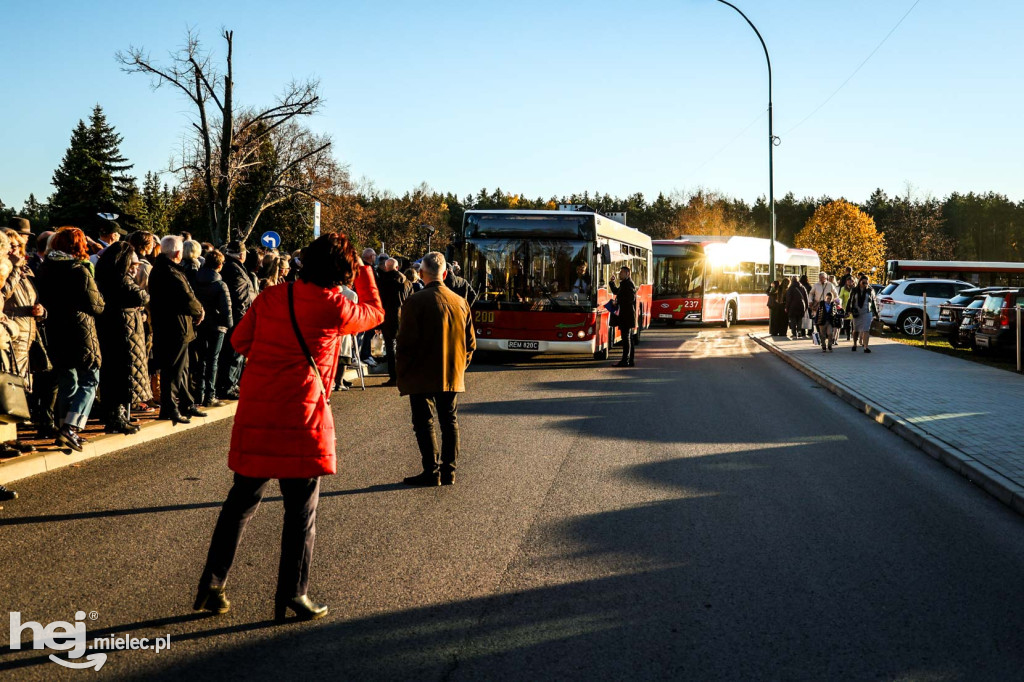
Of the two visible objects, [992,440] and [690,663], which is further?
[992,440]

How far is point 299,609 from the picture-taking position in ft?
14.8

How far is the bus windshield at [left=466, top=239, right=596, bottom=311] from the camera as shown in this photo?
742 inches

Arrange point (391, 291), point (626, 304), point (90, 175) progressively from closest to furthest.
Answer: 1. point (391, 291)
2. point (626, 304)
3. point (90, 175)

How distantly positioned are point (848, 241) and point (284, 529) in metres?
96.7

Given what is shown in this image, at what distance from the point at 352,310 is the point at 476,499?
9.42 feet

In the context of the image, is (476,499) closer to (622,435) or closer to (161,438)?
(622,435)

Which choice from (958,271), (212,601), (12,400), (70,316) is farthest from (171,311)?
(958,271)

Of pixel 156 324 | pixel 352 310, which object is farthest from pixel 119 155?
pixel 352 310

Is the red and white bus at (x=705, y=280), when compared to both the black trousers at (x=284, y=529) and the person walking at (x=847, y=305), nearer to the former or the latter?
the person walking at (x=847, y=305)

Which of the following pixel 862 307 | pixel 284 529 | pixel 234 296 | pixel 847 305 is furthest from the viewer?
pixel 847 305

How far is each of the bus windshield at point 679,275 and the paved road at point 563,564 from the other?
83.5 feet

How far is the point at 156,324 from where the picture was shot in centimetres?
983

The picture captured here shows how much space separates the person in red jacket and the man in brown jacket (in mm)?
2981

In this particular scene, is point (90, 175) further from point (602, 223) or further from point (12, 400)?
point (12, 400)
